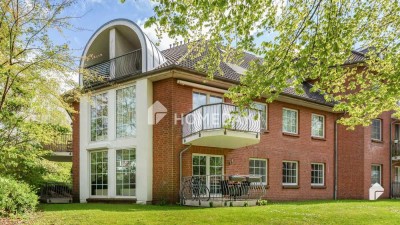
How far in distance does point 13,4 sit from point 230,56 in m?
5.22

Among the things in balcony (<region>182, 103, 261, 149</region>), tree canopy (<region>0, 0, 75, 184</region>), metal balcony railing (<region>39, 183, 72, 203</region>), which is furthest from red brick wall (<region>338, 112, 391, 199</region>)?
tree canopy (<region>0, 0, 75, 184</region>)

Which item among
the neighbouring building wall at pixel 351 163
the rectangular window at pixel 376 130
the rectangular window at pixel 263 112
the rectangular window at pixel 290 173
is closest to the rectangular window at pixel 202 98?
the rectangular window at pixel 263 112

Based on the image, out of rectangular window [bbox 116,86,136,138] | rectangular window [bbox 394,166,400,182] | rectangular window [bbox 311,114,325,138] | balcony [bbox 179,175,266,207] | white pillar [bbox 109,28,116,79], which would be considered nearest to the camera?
balcony [bbox 179,175,266,207]

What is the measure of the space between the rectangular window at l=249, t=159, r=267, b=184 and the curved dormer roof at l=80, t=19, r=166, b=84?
6126 mm

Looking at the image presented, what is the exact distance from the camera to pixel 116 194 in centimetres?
1727

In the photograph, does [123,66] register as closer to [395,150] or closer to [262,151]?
[262,151]

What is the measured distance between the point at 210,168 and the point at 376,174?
13.1 metres

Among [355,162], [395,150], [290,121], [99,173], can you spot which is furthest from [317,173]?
[99,173]

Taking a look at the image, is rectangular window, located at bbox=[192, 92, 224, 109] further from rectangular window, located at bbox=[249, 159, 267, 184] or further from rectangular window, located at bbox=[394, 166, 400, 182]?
rectangular window, located at bbox=[394, 166, 400, 182]

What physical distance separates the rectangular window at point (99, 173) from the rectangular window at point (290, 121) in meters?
8.66

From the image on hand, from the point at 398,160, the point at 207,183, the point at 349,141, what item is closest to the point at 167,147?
the point at 207,183

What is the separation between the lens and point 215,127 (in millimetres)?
15188

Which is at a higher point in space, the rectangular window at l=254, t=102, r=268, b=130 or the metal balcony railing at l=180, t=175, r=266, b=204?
the rectangular window at l=254, t=102, r=268, b=130

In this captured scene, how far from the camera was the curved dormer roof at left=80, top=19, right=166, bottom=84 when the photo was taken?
16.7m
